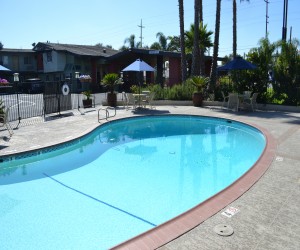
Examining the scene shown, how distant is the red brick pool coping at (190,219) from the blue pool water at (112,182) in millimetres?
961

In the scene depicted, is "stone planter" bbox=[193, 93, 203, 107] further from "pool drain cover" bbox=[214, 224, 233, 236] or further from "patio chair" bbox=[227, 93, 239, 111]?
"pool drain cover" bbox=[214, 224, 233, 236]

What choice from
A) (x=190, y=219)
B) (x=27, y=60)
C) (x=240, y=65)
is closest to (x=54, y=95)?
(x=240, y=65)

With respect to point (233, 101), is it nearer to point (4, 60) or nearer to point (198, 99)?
point (198, 99)

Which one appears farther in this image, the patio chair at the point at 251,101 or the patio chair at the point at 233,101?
the patio chair at the point at 233,101

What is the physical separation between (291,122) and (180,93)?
7.89m

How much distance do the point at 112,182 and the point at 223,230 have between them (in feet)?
12.6

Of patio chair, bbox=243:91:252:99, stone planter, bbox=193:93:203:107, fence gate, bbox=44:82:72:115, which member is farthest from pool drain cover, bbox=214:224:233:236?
stone planter, bbox=193:93:203:107

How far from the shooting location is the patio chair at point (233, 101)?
50.4ft

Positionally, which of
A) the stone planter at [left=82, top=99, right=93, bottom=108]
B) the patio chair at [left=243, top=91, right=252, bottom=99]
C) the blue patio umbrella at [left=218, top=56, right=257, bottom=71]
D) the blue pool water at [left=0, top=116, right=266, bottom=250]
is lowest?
the blue pool water at [left=0, top=116, right=266, bottom=250]

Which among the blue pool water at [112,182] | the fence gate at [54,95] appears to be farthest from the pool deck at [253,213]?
the fence gate at [54,95]

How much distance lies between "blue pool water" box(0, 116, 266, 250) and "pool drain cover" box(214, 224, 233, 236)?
148cm

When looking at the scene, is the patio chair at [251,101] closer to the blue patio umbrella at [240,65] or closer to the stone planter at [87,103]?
the blue patio umbrella at [240,65]

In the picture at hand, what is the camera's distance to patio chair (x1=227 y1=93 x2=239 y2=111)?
50.4 ft

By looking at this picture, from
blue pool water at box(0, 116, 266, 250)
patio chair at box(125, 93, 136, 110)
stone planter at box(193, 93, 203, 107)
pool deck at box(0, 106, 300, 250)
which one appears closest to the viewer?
pool deck at box(0, 106, 300, 250)
